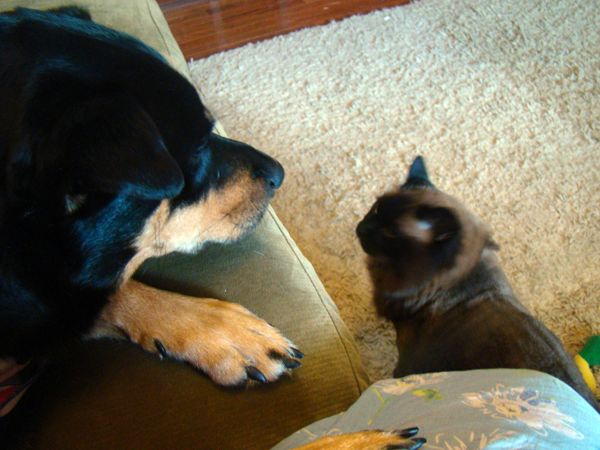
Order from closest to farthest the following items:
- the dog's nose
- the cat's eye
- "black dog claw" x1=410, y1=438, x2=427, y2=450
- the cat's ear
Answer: "black dog claw" x1=410, y1=438, x2=427, y2=450
the dog's nose
the cat's eye
the cat's ear

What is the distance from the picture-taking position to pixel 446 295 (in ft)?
3.99

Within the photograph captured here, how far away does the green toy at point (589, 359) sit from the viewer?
1324 mm

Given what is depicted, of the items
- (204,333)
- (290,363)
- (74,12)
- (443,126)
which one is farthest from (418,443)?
(443,126)

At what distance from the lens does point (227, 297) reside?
104cm

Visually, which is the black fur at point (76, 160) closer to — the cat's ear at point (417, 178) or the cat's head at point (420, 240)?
the cat's head at point (420, 240)

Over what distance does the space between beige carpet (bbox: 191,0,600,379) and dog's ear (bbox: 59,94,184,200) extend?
923 mm

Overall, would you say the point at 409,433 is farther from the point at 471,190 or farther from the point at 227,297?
the point at 471,190

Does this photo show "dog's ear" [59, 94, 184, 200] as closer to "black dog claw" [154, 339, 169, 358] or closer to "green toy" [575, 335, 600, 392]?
"black dog claw" [154, 339, 169, 358]

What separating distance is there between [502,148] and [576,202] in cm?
32

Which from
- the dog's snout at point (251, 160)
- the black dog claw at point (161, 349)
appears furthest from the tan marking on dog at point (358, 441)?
the dog's snout at point (251, 160)

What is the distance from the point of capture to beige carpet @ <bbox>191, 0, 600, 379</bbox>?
1631mm

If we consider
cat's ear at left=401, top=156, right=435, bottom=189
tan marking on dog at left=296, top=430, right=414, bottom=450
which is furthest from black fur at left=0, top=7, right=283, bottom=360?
cat's ear at left=401, top=156, right=435, bottom=189

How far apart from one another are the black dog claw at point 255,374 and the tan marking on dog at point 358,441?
20 cm

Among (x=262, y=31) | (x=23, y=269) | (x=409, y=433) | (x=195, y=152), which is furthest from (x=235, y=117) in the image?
(x=409, y=433)
